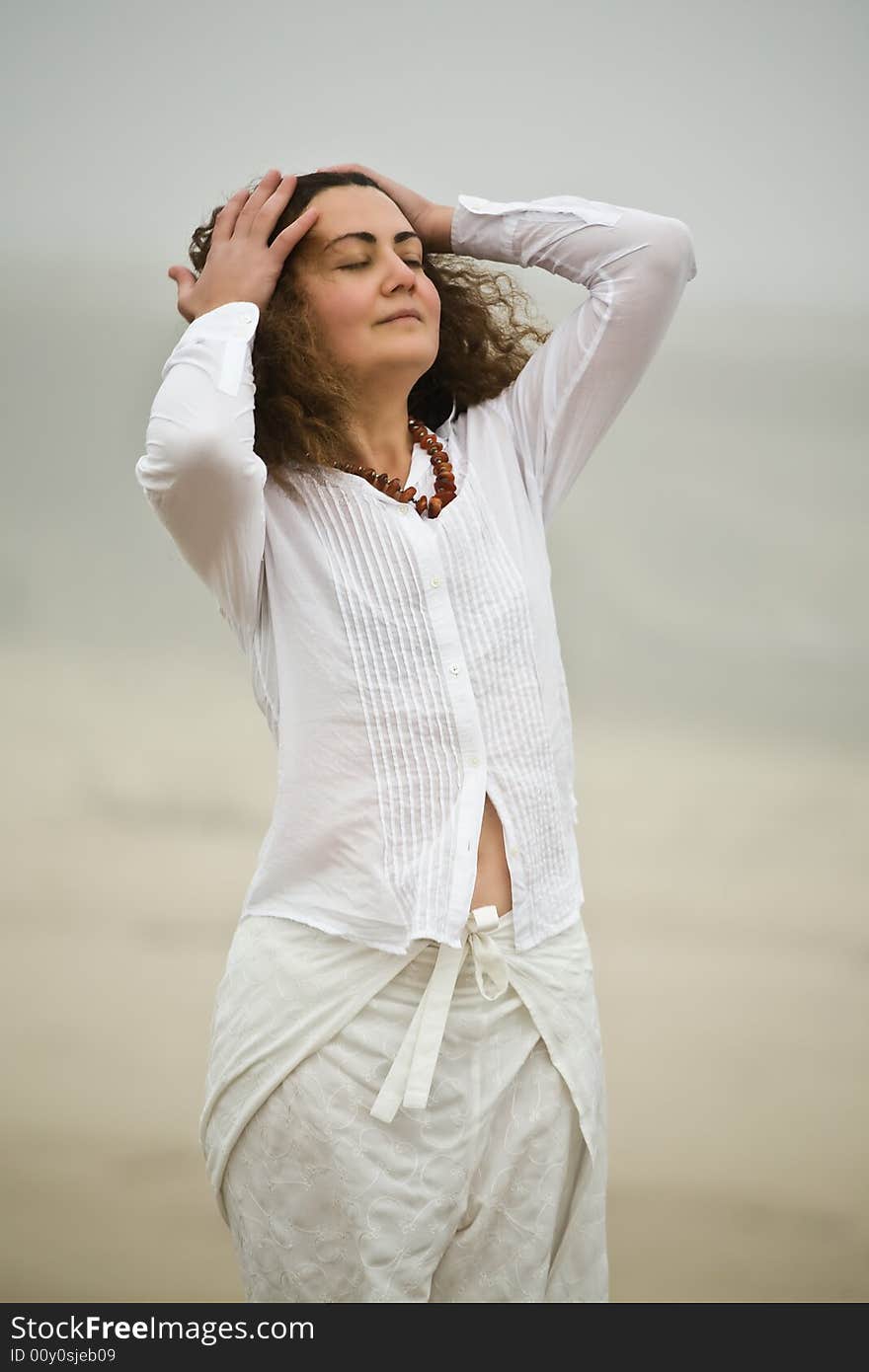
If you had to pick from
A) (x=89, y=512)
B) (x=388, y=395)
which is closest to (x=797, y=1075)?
(x=89, y=512)

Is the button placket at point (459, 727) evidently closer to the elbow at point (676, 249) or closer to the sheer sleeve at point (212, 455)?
the sheer sleeve at point (212, 455)

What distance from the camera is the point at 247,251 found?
154 cm

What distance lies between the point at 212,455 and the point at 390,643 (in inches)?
9.2

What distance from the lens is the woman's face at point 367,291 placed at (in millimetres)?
1528

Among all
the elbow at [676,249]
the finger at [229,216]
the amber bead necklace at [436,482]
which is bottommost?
the amber bead necklace at [436,482]

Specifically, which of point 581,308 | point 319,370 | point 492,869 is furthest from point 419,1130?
point 581,308

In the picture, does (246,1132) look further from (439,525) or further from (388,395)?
(388,395)

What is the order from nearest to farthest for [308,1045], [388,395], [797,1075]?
[308,1045] < [388,395] < [797,1075]

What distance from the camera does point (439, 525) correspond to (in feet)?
4.94

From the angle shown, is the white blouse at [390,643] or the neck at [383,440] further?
the neck at [383,440]

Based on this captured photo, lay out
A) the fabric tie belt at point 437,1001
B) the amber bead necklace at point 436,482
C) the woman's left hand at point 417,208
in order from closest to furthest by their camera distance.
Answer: the fabric tie belt at point 437,1001 → the amber bead necklace at point 436,482 → the woman's left hand at point 417,208

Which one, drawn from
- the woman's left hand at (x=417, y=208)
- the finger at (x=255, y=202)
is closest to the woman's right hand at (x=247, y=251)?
the finger at (x=255, y=202)

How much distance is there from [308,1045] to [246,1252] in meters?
0.22

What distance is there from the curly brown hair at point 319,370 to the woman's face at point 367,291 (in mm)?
17
